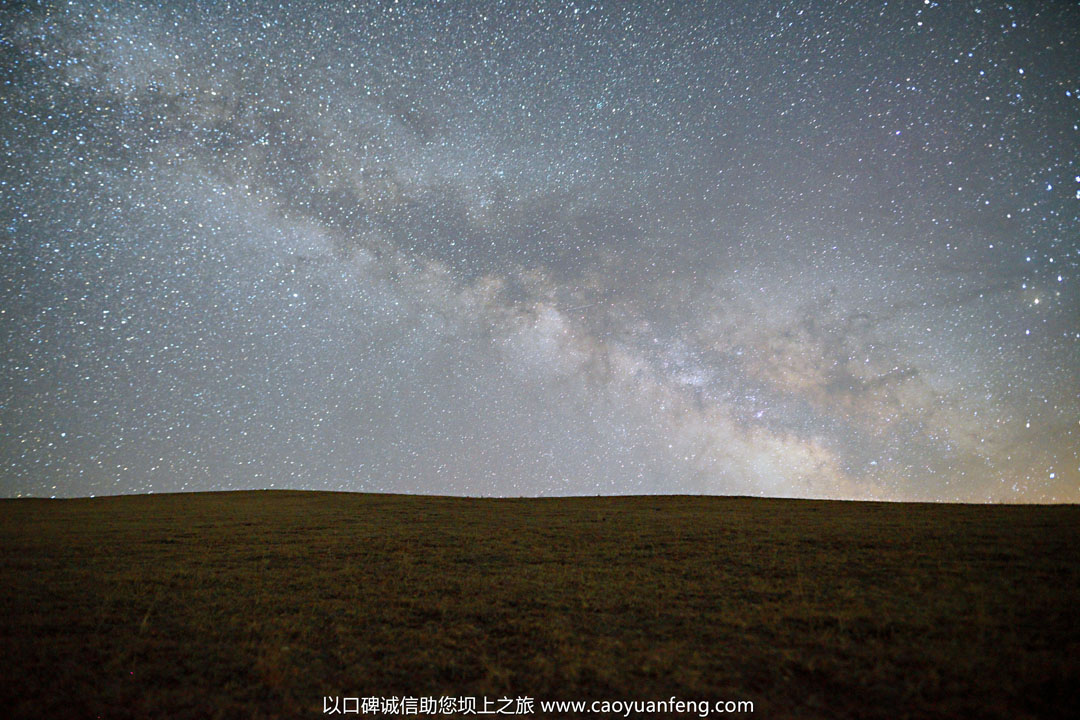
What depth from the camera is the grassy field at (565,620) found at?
657 centimetres

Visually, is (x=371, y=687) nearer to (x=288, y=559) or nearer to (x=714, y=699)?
(x=714, y=699)

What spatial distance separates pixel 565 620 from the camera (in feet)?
30.5

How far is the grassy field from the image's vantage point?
6.57m

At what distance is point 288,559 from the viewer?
602 inches

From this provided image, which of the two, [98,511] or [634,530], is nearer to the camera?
[634,530]

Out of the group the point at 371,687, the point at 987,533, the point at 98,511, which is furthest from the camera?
the point at 98,511

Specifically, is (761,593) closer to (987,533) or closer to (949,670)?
(949,670)

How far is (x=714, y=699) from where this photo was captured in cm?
636

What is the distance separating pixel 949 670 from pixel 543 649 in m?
5.61

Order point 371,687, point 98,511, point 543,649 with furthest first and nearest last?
1. point 98,511
2. point 543,649
3. point 371,687

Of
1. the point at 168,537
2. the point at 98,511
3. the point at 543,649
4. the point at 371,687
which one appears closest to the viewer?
the point at 371,687

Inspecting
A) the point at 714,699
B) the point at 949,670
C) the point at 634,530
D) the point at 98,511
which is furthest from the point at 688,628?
the point at 98,511

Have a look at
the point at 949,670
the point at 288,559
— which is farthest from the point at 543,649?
the point at 288,559

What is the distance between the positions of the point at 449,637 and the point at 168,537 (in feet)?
54.9
